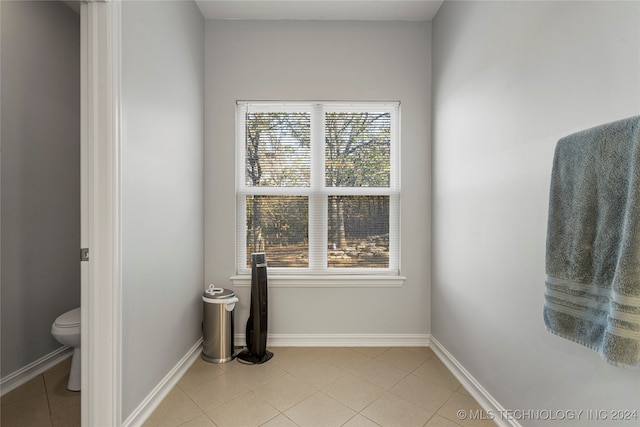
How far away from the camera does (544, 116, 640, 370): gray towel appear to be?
87 cm

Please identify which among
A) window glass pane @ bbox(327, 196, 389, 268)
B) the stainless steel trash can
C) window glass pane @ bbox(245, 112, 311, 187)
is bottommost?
the stainless steel trash can

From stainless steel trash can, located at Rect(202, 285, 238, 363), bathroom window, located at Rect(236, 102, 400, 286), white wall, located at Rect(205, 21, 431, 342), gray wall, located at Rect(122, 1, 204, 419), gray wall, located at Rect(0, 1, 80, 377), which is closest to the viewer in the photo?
gray wall, located at Rect(122, 1, 204, 419)

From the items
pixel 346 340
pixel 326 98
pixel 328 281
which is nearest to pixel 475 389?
pixel 346 340

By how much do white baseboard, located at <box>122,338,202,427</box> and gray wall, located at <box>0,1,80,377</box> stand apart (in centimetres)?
103

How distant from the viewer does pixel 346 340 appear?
268 centimetres

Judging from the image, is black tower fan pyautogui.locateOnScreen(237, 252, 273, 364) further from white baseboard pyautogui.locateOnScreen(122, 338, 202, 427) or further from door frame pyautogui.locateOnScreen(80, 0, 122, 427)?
door frame pyautogui.locateOnScreen(80, 0, 122, 427)

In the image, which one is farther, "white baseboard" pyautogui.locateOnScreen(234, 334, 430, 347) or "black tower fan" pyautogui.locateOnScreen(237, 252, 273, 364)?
"white baseboard" pyautogui.locateOnScreen(234, 334, 430, 347)

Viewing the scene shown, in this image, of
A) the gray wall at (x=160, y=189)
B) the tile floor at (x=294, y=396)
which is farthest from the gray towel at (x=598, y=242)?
the gray wall at (x=160, y=189)

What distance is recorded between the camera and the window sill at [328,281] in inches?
105

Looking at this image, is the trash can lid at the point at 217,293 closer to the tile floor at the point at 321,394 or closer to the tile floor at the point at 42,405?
the tile floor at the point at 321,394

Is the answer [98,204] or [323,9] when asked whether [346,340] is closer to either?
[98,204]

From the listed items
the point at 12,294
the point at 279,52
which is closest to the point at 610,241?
the point at 279,52

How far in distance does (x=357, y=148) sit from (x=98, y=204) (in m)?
1.99

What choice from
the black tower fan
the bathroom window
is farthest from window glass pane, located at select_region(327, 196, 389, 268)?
the black tower fan
